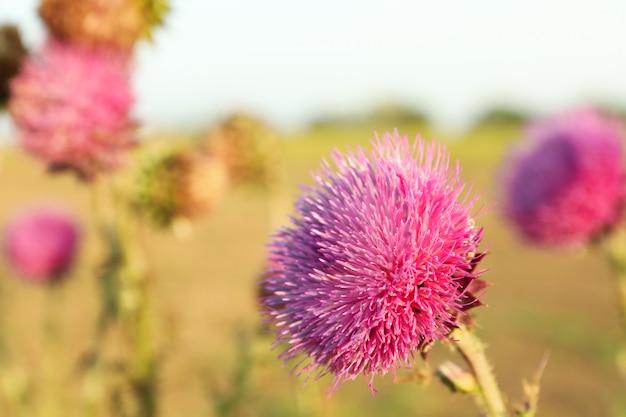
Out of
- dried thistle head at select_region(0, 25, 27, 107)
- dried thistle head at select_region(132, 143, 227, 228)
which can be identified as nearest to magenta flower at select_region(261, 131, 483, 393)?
dried thistle head at select_region(132, 143, 227, 228)

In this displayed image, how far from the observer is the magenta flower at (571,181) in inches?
149

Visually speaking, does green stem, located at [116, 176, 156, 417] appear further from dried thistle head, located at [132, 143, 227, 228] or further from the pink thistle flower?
dried thistle head, located at [132, 143, 227, 228]

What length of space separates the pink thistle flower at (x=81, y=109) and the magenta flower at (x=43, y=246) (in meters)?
1.49

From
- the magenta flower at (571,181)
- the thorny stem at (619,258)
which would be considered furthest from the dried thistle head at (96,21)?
the thorny stem at (619,258)

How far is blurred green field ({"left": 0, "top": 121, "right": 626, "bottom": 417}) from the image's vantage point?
13.1ft

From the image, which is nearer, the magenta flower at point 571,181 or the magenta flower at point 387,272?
the magenta flower at point 387,272

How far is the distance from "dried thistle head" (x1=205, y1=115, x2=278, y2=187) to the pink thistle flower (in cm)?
188

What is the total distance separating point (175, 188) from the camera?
11.7ft

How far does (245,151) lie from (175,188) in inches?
58.6

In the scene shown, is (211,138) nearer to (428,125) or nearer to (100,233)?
(100,233)

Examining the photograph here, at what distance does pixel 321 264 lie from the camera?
1.75 metres

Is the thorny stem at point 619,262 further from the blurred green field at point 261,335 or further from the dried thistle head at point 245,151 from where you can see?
the dried thistle head at point 245,151

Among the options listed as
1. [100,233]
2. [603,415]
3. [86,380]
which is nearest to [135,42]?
[100,233]

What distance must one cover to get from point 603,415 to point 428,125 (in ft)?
77.9
